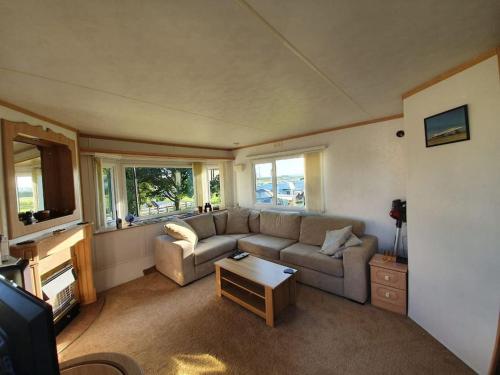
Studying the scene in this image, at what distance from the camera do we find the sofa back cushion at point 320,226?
298 centimetres

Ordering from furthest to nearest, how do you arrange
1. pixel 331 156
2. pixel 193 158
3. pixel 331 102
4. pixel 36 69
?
pixel 193 158 < pixel 331 156 < pixel 331 102 < pixel 36 69

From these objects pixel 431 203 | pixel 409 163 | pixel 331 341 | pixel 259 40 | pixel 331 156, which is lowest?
pixel 331 341

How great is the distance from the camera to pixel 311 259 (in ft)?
8.91

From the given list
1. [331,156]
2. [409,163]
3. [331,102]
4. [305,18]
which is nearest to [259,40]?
[305,18]

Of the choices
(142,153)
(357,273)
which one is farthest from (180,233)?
(357,273)

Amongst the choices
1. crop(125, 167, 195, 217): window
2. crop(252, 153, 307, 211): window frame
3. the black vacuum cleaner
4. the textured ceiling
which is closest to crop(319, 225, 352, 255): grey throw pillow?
the black vacuum cleaner

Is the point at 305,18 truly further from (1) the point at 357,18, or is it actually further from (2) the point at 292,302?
(2) the point at 292,302

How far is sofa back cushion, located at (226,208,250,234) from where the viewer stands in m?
4.10

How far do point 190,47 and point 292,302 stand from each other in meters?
2.59

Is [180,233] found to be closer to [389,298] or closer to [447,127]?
[389,298]

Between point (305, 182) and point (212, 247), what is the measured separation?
6.34ft

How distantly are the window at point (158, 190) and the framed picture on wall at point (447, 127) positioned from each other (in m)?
4.01

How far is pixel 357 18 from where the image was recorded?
38.0 inches

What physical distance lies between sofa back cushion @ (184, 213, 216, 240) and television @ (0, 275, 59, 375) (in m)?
3.28
